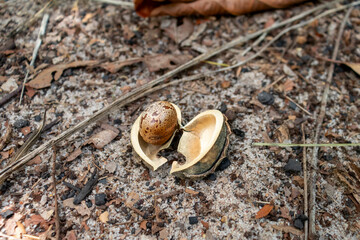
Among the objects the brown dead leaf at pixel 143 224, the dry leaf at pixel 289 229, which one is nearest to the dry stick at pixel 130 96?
the brown dead leaf at pixel 143 224

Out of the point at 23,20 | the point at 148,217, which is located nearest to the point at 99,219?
the point at 148,217

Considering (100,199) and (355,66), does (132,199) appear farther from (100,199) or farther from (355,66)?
(355,66)

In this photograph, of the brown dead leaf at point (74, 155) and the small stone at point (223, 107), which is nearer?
the brown dead leaf at point (74, 155)

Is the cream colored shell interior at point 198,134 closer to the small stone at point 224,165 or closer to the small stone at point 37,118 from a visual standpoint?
the small stone at point 224,165

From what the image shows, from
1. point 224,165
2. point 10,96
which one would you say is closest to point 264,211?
point 224,165

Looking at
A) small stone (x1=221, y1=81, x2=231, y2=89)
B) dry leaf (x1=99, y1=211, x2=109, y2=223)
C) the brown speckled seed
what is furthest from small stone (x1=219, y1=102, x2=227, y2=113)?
dry leaf (x1=99, y1=211, x2=109, y2=223)

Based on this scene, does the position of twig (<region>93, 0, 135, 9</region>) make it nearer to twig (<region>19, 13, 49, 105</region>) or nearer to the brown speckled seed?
twig (<region>19, 13, 49, 105</region>)
